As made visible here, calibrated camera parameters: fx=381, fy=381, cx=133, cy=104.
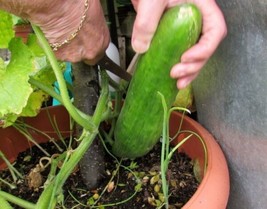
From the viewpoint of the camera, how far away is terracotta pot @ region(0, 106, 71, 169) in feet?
2.72

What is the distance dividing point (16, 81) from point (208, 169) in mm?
348

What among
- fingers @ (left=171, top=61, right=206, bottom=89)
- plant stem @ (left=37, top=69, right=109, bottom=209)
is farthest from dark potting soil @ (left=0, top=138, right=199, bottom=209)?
fingers @ (left=171, top=61, right=206, bottom=89)

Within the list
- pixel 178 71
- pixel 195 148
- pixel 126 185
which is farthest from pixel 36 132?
pixel 178 71

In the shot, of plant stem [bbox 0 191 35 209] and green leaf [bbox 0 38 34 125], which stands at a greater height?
→ green leaf [bbox 0 38 34 125]

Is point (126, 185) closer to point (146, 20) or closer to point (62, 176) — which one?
point (62, 176)

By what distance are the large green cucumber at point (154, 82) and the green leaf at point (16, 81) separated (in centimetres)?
17

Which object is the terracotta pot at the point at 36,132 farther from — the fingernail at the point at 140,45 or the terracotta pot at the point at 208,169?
the fingernail at the point at 140,45

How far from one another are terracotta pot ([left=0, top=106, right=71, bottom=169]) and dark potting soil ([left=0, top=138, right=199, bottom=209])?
0.12ft

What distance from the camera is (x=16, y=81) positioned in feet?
1.71

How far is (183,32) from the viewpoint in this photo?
1.62 feet

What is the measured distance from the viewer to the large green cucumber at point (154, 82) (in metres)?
0.49

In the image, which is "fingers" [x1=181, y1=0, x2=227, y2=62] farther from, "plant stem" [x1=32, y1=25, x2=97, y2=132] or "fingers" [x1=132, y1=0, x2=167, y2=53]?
"plant stem" [x1=32, y1=25, x2=97, y2=132]

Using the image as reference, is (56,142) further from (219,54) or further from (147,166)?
(219,54)

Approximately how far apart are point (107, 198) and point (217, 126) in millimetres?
256
